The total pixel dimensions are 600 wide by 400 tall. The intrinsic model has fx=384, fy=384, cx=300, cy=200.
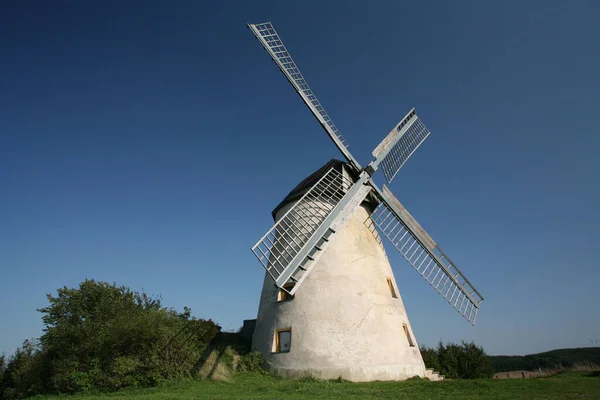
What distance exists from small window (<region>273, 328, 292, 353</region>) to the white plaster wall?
0.16m

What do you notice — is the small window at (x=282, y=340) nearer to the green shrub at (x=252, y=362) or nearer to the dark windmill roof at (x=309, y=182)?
the green shrub at (x=252, y=362)

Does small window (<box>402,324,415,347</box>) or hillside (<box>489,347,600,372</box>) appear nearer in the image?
small window (<box>402,324,415,347</box>)

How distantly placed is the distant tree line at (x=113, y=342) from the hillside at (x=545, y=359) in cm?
3631

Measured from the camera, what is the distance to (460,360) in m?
19.3

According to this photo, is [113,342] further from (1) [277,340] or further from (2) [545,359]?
(2) [545,359]

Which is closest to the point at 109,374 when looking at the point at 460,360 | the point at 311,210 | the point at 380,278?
the point at 311,210

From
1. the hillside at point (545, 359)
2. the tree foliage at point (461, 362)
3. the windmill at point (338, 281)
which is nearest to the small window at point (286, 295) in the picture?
the windmill at point (338, 281)

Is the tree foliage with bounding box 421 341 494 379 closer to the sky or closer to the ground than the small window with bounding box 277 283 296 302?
closer to the ground

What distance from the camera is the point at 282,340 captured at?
13.4 metres

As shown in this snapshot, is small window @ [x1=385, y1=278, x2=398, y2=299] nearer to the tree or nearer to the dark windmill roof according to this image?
the dark windmill roof

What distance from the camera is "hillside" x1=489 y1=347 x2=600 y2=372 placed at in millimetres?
39344

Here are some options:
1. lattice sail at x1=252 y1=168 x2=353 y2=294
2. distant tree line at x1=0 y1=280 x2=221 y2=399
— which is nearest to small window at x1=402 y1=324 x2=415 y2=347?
lattice sail at x1=252 y1=168 x2=353 y2=294

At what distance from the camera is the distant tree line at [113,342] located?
Answer: 40.3ft

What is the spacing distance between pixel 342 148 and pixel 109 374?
1130 cm
